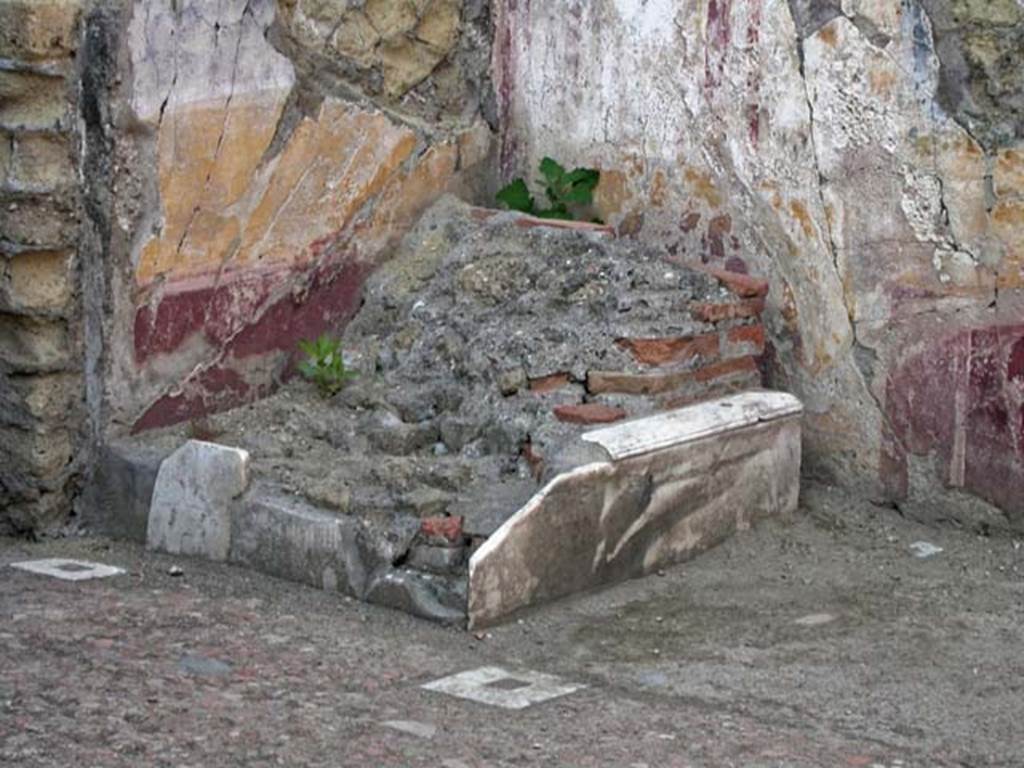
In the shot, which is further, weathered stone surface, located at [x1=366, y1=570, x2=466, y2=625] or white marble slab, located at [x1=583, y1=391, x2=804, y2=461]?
white marble slab, located at [x1=583, y1=391, x2=804, y2=461]

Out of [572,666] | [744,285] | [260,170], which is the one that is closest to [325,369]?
[260,170]

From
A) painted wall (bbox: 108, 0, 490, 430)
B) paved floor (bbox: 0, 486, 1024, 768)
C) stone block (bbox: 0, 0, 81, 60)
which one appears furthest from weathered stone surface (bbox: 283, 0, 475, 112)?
paved floor (bbox: 0, 486, 1024, 768)

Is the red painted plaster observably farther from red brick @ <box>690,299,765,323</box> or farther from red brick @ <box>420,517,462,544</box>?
red brick @ <box>420,517,462,544</box>

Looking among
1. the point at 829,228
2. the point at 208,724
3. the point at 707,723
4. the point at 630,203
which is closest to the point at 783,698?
the point at 707,723

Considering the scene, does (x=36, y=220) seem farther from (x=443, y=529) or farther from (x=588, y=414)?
(x=588, y=414)

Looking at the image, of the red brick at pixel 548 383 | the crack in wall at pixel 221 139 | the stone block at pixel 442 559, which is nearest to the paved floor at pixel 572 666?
the stone block at pixel 442 559

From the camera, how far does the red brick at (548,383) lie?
4859mm

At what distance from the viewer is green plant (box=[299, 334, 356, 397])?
5113mm

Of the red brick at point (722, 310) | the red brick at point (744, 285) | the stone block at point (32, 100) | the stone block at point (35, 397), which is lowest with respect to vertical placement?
the stone block at point (35, 397)

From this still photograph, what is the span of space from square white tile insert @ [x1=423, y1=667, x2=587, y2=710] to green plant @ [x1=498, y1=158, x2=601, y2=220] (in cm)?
183

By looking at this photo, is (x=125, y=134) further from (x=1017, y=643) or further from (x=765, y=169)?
(x=1017, y=643)

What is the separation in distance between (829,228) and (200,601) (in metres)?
1.84

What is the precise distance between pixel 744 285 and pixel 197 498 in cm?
146

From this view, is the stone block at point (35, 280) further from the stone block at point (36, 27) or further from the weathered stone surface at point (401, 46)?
the weathered stone surface at point (401, 46)
